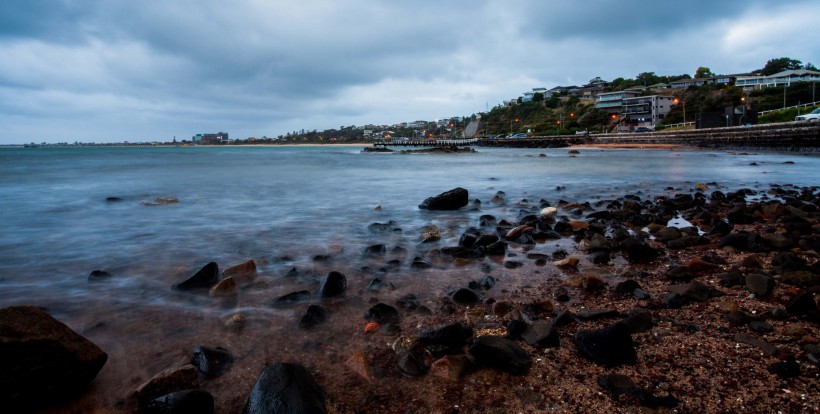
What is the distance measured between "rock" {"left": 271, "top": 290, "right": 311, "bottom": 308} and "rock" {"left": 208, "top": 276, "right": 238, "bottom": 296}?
61 centimetres

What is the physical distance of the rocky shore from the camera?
2438mm

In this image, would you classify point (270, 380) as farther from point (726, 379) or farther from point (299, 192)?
point (299, 192)

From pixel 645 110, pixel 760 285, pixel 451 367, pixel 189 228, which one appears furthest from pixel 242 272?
pixel 645 110

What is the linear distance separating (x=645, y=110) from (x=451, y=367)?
4822 inches

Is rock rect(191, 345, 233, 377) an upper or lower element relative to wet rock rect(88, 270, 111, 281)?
lower

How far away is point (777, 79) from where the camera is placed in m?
103

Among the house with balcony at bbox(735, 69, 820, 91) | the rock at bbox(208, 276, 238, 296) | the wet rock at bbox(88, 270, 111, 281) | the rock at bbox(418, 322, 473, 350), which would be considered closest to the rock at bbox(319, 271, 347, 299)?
the rock at bbox(208, 276, 238, 296)

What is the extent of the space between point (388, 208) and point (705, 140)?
171 ft

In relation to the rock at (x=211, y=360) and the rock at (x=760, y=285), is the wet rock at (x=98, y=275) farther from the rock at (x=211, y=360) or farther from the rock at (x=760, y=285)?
the rock at (x=760, y=285)

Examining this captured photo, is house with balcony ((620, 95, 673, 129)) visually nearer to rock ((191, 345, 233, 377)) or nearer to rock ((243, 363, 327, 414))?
rock ((191, 345, 233, 377))

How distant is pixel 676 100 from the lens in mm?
94938

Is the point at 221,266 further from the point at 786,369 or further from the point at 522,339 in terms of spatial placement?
the point at 786,369

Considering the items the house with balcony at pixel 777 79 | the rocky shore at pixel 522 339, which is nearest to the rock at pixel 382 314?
the rocky shore at pixel 522 339

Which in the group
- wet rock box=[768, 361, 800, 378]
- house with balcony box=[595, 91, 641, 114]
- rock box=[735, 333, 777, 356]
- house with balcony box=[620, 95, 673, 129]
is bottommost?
rock box=[735, 333, 777, 356]
